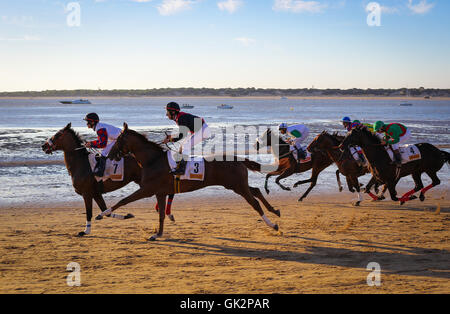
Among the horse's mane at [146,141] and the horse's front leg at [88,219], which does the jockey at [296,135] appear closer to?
the horse's mane at [146,141]

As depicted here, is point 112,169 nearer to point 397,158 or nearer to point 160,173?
point 160,173

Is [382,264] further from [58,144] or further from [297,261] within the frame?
[58,144]

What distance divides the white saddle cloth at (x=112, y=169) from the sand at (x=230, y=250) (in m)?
1.03

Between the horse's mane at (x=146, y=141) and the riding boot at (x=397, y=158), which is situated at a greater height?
the horse's mane at (x=146, y=141)

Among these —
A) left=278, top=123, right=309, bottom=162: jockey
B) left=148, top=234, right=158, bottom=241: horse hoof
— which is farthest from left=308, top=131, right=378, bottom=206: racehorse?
left=148, top=234, right=158, bottom=241: horse hoof

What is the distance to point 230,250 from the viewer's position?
8.16 m

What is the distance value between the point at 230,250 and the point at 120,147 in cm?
281

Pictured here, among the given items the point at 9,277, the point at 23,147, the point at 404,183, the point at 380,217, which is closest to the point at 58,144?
the point at 9,277

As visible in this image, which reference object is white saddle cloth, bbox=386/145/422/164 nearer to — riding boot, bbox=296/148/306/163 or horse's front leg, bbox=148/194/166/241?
riding boot, bbox=296/148/306/163

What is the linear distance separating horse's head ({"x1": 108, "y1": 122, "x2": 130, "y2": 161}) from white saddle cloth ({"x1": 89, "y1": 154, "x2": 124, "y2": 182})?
0.83 meters

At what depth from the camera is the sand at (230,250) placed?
635 centimetres

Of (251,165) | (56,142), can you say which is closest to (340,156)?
(251,165)

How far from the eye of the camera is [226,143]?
2772 centimetres

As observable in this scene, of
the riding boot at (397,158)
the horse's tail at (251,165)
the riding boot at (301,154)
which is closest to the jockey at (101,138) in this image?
the horse's tail at (251,165)
